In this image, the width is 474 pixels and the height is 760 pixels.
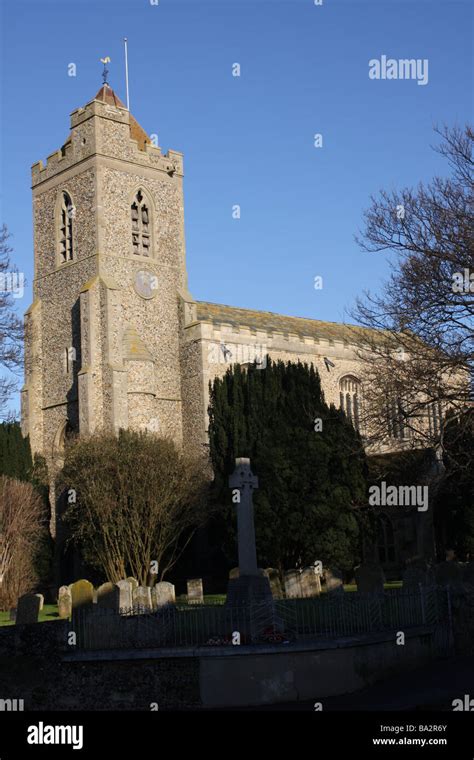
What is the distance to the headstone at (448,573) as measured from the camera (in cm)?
1639

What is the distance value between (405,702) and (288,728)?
1.80m

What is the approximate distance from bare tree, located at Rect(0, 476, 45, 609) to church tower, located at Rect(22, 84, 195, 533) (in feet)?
12.5

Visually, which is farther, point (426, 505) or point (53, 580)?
point (53, 580)

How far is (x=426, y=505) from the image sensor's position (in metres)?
26.6

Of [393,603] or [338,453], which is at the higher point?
[338,453]

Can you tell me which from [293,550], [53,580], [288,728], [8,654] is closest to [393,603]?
[288,728]

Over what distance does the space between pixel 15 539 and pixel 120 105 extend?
19837mm

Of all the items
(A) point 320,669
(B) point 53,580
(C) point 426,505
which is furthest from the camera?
(B) point 53,580

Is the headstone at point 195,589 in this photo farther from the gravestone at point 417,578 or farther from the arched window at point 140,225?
the arched window at point 140,225

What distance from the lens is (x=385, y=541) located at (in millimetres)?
34188

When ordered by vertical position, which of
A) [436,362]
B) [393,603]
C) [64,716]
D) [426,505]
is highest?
[436,362]

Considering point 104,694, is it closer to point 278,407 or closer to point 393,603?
point 393,603

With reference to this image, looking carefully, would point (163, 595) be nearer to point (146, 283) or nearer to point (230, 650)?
point (230, 650)

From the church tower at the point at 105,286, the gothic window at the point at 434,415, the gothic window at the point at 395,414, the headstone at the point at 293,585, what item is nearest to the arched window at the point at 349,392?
the church tower at the point at 105,286
